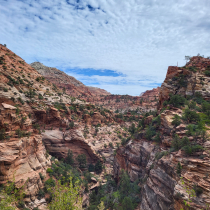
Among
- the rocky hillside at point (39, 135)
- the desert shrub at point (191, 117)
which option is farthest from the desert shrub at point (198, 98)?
the rocky hillside at point (39, 135)

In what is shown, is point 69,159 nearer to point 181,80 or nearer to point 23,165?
point 23,165

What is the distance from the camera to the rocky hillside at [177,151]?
44.8 ft

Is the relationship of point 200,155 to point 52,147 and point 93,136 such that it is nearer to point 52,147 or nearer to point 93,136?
point 52,147

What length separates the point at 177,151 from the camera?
1856cm

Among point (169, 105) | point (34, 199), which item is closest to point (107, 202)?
point (34, 199)

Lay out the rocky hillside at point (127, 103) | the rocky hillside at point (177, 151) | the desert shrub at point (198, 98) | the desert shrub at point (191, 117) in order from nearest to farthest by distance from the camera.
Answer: the rocky hillside at point (177, 151), the desert shrub at point (191, 117), the desert shrub at point (198, 98), the rocky hillside at point (127, 103)

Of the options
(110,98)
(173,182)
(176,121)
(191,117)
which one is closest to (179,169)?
(173,182)

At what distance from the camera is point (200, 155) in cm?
1544

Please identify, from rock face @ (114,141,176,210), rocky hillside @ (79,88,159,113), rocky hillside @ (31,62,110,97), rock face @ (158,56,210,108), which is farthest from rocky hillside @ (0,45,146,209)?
rocky hillside @ (31,62,110,97)

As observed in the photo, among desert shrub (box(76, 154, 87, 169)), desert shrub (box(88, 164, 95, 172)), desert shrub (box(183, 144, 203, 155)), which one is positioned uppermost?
desert shrub (box(183, 144, 203, 155))

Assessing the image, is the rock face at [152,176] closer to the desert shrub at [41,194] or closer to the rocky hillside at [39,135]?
the rocky hillside at [39,135]

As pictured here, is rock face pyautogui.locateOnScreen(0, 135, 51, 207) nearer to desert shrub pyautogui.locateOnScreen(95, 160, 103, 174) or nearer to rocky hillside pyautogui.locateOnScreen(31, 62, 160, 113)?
desert shrub pyautogui.locateOnScreen(95, 160, 103, 174)

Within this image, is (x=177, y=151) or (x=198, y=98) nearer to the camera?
(x=177, y=151)

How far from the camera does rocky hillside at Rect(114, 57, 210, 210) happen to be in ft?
44.8
